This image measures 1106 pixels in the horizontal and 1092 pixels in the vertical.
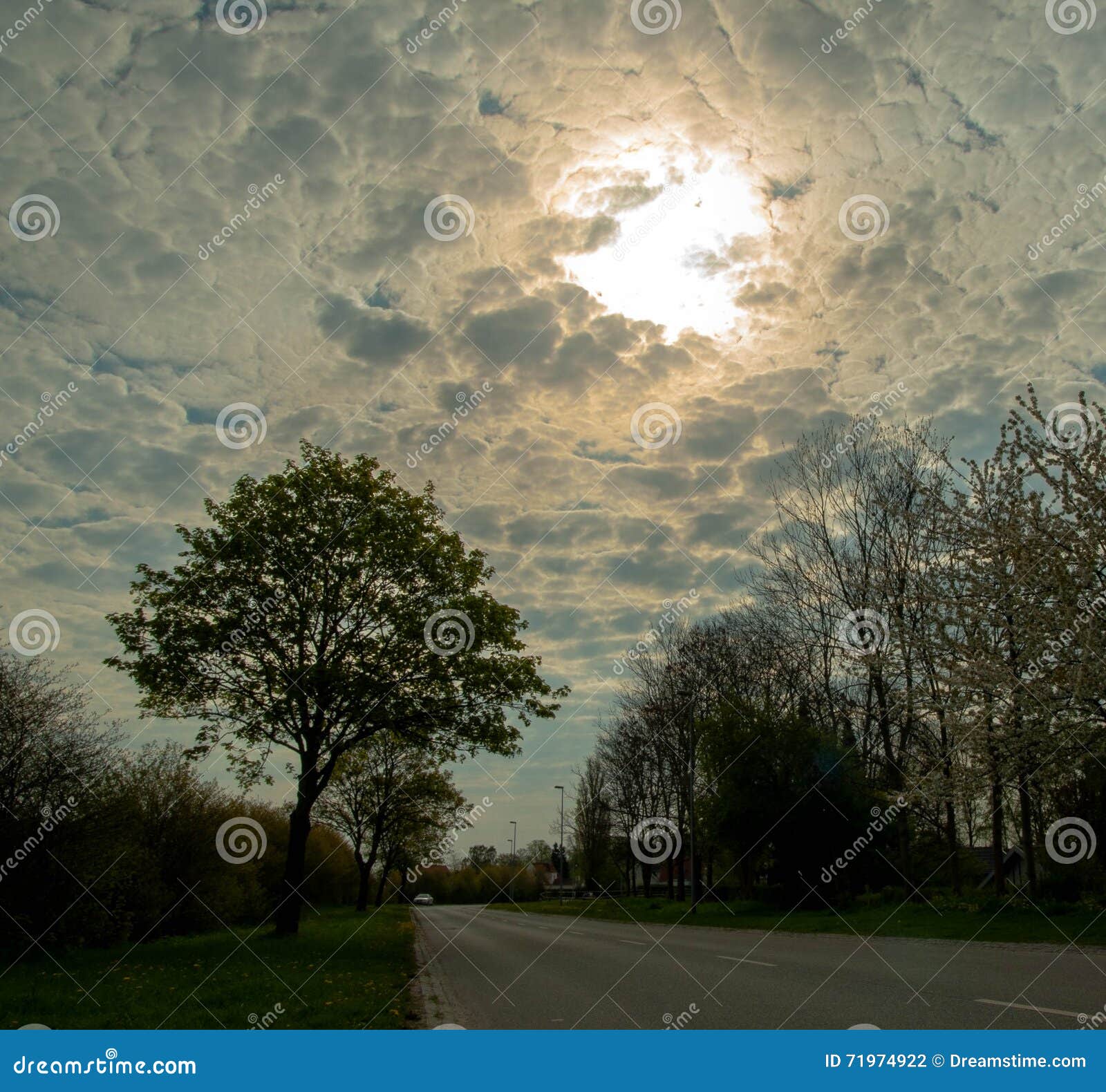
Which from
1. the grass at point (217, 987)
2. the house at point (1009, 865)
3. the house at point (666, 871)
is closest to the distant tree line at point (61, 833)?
the grass at point (217, 987)

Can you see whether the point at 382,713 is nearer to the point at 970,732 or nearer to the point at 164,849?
the point at 164,849

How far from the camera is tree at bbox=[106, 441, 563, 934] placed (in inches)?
804

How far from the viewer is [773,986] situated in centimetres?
1051

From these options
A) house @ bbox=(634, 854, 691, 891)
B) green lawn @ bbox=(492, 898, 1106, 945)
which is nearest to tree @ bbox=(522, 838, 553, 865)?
house @ bbox=(634, 854, 691, 891)

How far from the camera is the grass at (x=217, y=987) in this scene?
9.07 m

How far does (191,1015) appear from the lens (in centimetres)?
930

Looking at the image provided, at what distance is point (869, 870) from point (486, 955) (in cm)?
2079

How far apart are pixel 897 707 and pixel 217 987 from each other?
17.1 meters

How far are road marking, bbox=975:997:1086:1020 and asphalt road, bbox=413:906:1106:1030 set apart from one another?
0.02m

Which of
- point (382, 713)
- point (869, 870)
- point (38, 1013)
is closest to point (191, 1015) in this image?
point (38, 1013)

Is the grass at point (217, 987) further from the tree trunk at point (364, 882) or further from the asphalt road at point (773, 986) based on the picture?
the tree trunk at point (364, 882)

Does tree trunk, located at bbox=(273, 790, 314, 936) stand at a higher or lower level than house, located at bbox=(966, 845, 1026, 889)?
higher

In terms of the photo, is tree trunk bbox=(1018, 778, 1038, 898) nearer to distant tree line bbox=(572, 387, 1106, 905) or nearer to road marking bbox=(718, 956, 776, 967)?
distant tree line bbox=(572, 387, 1106, 905)

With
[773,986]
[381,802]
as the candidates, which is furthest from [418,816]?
[773,986]
